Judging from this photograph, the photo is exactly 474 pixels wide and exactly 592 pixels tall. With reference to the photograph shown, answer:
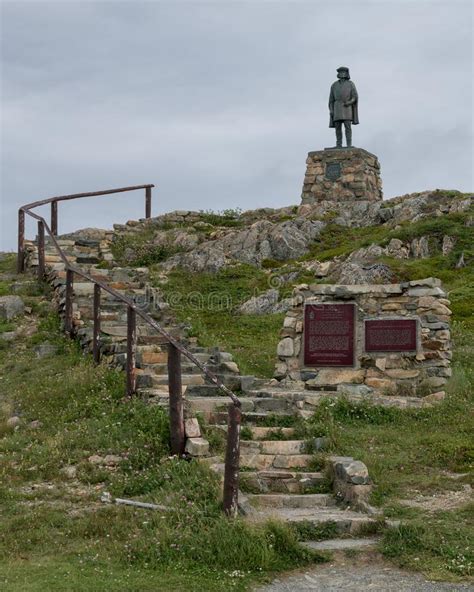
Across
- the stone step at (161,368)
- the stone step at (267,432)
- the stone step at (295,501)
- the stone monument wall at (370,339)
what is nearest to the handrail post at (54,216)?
the stone monument wall at (370,339)

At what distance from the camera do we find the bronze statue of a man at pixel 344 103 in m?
26.0

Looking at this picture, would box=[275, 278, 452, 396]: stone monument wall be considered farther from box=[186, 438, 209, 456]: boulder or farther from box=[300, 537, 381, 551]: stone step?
box=[300, 537, 381, 551]: stone step

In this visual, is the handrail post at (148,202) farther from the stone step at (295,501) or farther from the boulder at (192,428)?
the stone step at (295,501)

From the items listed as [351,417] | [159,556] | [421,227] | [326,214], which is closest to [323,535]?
[159,556]

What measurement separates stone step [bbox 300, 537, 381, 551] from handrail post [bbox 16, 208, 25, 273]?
1319 centimetres

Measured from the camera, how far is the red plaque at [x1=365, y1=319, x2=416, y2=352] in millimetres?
12422

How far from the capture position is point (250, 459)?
28.9 ft

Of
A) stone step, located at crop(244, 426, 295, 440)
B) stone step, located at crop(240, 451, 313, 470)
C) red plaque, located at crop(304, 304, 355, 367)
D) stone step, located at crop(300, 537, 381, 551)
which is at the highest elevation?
red plaque, located at crop(304, 304, 355, 367)

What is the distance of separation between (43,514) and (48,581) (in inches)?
56.0

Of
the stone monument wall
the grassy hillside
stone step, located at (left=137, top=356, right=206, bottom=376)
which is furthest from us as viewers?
the grassy hillside

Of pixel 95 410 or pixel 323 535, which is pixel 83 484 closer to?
pixel 95 410

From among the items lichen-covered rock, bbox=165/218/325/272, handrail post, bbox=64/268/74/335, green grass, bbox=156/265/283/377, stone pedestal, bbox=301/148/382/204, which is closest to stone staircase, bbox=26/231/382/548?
handrail post, bbox=64/268/74/335

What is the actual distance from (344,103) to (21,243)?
12221mm

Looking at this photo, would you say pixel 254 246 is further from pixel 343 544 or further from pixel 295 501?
pixel 343 544
